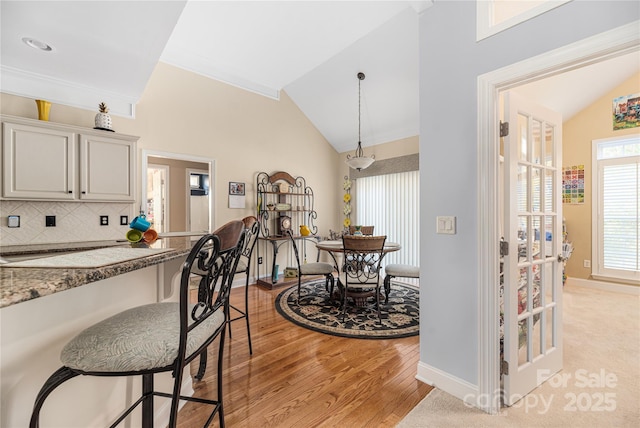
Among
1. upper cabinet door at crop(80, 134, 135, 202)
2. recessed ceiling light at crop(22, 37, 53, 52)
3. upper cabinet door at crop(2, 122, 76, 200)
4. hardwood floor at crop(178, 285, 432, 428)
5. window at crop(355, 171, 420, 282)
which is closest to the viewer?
hardwood floor at crop(178, 285, 432, 428)

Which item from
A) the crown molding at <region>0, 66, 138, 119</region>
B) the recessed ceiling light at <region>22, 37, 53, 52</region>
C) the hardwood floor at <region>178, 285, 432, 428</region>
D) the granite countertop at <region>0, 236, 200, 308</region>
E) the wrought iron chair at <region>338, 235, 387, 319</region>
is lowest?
the hardwood floor at <region>178, 285, 432, 428</region>

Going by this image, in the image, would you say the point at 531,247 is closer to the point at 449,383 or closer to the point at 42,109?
the point at 449,383

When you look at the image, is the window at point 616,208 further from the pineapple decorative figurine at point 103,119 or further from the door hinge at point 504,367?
the pineapple decorative figurine at point 103,119

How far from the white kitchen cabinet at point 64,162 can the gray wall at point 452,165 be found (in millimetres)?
3246

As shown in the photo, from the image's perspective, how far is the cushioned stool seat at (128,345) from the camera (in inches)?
31.5

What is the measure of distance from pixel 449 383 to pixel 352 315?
144 cm

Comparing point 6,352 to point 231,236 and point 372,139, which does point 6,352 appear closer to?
point 231,236

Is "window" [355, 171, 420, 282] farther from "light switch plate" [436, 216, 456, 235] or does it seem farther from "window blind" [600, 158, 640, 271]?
"light switch plate" [436, 216, 456, 235]

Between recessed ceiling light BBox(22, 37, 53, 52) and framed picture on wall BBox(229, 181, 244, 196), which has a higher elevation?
recessed ceiling light BBox(22, 37, 53, 52)

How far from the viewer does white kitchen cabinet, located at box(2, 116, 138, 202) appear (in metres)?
2.54

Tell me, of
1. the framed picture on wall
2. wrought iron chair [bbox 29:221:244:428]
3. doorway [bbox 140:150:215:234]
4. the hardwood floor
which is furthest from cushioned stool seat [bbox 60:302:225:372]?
doorway [bbox 140:150:215:234]

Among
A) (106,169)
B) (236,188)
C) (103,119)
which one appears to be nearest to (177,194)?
(236,188)

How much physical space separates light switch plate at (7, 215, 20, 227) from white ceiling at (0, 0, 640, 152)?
1.26m

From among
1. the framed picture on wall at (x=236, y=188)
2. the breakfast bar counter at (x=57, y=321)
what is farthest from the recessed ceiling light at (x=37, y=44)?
the framed picture on wall at (x=236, y=188)
